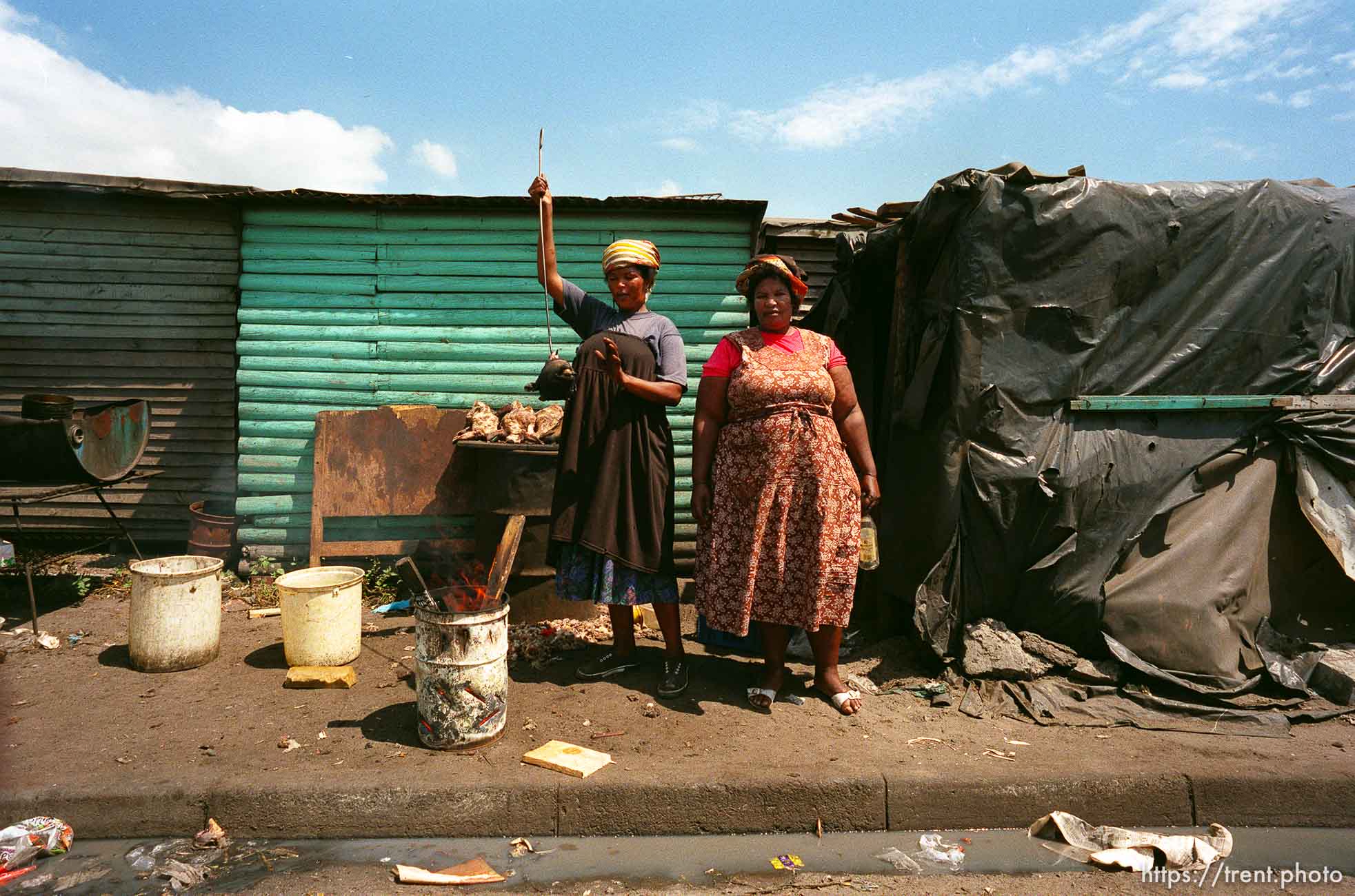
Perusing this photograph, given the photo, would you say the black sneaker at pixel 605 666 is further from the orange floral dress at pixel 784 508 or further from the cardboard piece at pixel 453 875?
the cardboard piece at pixel 453 875

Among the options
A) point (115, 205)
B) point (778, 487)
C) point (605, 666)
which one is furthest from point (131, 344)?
point (778, 487)

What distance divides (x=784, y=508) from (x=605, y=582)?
1061 mm

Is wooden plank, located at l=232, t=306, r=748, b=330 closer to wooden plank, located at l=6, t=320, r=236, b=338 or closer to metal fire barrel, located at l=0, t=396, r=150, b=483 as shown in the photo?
wooden plank, located at l=6, t=320, r=236, b=338

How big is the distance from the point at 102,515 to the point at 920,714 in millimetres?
7637

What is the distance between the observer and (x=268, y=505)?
6625mm

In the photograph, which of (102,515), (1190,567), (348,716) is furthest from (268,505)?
(1190,567)

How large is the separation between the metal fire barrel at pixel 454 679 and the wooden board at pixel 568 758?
28cm

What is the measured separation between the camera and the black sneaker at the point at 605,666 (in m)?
4.20

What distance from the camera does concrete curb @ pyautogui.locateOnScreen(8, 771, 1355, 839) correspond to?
113 inches

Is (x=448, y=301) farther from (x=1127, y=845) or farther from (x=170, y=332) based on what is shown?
(x=1127, y=845)

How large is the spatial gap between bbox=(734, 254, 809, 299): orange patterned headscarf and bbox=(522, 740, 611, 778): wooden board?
7.71 feet

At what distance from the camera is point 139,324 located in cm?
702

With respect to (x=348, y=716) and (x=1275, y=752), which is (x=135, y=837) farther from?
(x=1275, y=752)

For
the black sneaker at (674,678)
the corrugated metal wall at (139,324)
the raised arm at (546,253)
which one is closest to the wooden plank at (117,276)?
the corrugated metal wall at (139,324)
